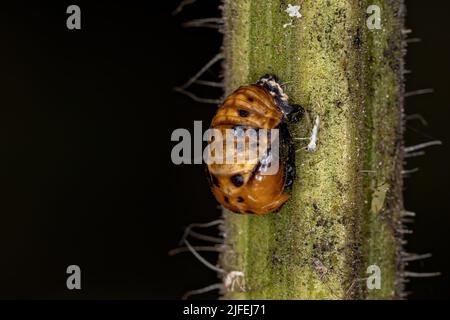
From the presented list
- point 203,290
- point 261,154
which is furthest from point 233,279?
point 261,154

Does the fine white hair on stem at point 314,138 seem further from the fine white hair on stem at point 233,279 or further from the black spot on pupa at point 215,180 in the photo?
the fine white hair on stem at point 233,279

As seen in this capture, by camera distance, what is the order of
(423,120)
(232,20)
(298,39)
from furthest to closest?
(423,120)
(232,20)
(298,39)

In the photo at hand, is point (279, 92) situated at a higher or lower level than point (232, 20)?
lower

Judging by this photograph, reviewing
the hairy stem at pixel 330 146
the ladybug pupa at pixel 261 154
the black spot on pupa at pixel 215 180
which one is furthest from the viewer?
the black spot on pupa at pixel 215 180

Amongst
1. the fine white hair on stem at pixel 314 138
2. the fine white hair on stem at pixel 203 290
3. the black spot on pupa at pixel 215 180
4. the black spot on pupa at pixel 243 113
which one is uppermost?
the black spot on pupa at pixel 243 113

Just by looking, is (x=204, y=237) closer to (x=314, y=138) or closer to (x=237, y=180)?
(x=237, y=180)

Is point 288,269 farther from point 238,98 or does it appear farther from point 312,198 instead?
point 238,98

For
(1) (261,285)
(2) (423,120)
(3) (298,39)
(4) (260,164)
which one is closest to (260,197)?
(4) (260,164)

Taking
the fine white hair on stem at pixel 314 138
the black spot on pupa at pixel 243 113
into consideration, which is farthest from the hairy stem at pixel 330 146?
the black spot on pupa at pixel 243 113
